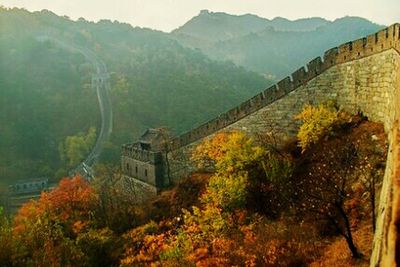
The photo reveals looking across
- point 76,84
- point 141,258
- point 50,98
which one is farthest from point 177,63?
point 141,258

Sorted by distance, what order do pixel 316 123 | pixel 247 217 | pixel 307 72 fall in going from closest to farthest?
pixel 247 217
pixel 316 123
pixel 307 72

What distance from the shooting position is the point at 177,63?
286 feet

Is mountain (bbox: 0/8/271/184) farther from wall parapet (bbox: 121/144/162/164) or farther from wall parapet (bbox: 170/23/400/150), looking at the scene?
wall parapet (bbox: 170/23/400/150)

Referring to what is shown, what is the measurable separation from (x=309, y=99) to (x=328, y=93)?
3.04 feet

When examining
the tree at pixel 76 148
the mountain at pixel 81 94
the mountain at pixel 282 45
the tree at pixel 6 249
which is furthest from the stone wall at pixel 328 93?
the mountain at pixel 282 45

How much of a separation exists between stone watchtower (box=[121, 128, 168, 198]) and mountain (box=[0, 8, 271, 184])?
2317 cm

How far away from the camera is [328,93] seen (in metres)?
18.2

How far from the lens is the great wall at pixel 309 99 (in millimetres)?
13414

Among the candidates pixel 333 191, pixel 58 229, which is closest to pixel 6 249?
pixel 58 229

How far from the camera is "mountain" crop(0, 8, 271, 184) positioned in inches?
2315

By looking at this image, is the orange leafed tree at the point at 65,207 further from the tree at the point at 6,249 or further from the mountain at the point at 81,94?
the mountain at the point at 81,94

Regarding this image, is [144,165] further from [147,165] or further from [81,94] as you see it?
[81,94]

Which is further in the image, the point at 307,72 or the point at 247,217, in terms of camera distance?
the point at 307,72

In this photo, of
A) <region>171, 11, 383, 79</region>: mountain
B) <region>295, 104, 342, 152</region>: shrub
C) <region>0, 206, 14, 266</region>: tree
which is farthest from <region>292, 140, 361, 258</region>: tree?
<region>171, 11, 383, 79</region>: mountain
